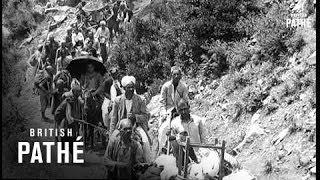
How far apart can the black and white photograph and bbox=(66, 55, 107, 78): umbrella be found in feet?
0.08

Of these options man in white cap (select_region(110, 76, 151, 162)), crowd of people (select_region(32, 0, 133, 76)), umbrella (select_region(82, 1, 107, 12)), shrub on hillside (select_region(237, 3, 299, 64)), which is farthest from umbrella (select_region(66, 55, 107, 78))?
umbrella (select_region(82, 1, 107, 12))

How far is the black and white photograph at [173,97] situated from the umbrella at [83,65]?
25mm

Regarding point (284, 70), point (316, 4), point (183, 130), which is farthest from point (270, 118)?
point (183, 130)

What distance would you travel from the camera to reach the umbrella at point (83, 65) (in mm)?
15078

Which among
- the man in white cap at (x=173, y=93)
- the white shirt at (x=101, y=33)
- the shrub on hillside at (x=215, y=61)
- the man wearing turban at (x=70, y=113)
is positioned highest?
the white shirt at (x=101, y=33)

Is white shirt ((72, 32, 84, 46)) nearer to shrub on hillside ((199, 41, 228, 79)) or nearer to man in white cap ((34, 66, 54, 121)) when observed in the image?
man in white cap ((34, 66, 54, 121))

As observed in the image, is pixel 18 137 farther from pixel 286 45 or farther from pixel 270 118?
pixel 286 45

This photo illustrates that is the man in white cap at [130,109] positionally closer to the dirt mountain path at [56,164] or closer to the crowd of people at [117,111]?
the crowd of people at [117,111]

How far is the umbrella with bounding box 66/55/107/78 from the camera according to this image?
49.5ft

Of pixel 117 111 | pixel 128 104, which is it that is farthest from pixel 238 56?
pixel 117 111

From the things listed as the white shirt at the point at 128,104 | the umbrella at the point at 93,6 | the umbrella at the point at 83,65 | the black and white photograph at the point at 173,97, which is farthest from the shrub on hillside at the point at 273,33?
the umbrella at the point at 93,6

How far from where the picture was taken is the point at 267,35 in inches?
708

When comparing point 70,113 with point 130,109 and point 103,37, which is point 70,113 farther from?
point 103,37

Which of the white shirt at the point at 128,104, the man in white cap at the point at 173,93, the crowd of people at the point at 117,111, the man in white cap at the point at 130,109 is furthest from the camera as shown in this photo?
the man in white cap at the point at 173,93
